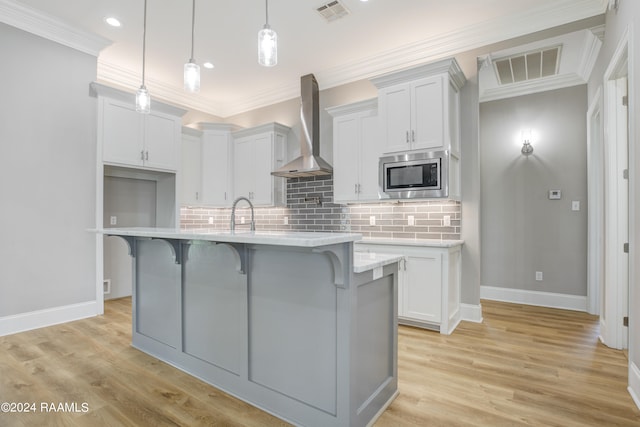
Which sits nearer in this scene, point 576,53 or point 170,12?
point 170,12

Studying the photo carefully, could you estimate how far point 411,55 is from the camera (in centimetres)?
404

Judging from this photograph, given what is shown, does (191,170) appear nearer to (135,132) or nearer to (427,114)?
(135,132)

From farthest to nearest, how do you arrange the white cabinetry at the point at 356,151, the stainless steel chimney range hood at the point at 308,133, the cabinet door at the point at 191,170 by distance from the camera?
the cabinet door at the point at 191,170 < the stainless steel chimney range hood at the point at 308,133 < the white cabinetry at the point at 356,151

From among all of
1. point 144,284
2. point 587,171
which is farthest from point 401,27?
point 144,284

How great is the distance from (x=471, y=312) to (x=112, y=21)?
5.00 metres

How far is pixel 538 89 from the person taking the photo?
436cm

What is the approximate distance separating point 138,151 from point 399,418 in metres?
4.14

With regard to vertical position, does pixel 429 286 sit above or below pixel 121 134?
below

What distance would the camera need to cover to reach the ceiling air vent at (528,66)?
3.64 meters

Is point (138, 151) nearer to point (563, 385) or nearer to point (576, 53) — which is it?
point (563, 385)

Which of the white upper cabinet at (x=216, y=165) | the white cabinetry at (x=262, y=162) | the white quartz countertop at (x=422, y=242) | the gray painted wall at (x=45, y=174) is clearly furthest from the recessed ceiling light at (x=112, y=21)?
the white quartz countertop at (x=422, y=242)

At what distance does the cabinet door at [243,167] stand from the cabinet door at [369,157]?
77.0 inches

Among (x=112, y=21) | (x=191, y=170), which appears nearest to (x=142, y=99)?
(x=112, y=21)

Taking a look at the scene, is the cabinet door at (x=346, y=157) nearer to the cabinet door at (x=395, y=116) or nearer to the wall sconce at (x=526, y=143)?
the cabinet door at (x=395, y=116)
